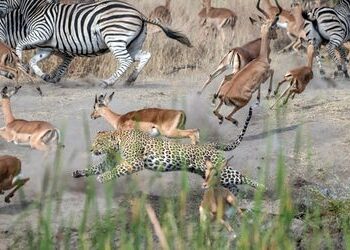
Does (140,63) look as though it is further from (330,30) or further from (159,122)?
(159,122)

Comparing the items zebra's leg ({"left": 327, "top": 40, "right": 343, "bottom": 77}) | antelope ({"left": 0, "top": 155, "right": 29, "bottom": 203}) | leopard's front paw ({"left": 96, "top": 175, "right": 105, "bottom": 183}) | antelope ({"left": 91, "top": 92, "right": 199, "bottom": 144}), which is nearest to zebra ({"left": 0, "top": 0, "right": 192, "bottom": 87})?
zebra's leg ({"left": 327, "top": 40, "right": 343, "bottom": 77})

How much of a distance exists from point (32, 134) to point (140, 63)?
239 inches

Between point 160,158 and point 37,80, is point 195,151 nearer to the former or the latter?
point 160,158

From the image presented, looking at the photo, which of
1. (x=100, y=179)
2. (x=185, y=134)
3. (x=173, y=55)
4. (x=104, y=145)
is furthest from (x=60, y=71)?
(x=100, y=179)

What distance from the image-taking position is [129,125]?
11008 millimetres

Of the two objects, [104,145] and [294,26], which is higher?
[294,26]

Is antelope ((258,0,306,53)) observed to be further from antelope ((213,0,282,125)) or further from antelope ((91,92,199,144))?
antelope ((91,92,199,144))

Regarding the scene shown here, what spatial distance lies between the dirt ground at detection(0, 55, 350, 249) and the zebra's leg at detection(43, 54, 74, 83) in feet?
0.67

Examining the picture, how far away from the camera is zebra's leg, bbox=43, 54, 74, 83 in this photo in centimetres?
1720

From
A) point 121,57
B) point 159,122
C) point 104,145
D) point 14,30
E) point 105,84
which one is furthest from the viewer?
point 14,30

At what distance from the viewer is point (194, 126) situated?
13.0 meters

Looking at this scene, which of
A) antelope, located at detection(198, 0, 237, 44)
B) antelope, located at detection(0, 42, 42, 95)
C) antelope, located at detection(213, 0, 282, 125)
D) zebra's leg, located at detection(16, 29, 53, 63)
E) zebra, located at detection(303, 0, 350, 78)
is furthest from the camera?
antelope, located at detection(198, 0, 237, 44)

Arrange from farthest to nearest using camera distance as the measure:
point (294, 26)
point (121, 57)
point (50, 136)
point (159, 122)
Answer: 1. point (294, 26)
2. point (121, 57)
3. point (159, 122)
4. point (50, 136)

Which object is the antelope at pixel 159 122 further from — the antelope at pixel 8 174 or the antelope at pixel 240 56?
the antelope at pixel 240 56
